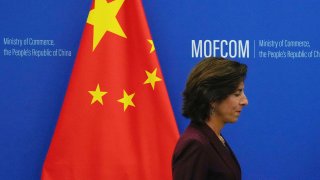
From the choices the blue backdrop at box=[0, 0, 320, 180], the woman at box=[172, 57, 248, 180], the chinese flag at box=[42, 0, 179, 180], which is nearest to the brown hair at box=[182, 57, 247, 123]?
the woman at box=[172, 57, 248, 180]

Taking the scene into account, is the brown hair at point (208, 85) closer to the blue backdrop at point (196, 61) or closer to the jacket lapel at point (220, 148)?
the jacket lapel at point (220, 148)

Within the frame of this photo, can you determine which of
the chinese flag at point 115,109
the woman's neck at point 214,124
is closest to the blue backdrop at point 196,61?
the chinese flag at point 115,109

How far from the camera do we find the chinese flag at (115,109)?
2609 mm

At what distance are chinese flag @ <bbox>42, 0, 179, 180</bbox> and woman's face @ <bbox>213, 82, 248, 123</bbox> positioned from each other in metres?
0.87

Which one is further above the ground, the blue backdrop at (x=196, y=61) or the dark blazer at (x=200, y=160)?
the blue backdrop at (x=196, y=61)

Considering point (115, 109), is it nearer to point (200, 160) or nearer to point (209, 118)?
point (209, 118)


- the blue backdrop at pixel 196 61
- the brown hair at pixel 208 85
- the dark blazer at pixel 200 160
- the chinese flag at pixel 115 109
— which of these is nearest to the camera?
the dark blazer at pixel 200 160

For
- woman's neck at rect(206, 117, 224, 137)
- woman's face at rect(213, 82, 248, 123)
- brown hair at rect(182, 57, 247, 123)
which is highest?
brown hair at rect(182, 57, 247, 123)

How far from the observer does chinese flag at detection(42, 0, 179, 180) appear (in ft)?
8.56

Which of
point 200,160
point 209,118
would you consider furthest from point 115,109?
point 200,160

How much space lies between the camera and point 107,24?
2.64m

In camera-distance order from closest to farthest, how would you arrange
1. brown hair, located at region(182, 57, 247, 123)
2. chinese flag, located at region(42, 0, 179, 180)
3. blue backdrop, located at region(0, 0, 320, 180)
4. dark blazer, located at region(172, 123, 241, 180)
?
1. dark blazer, located at region(172, 123, 241, 180)
2. brown hair, located at region(182, 57, 247, 123)
3. chinese flag, located at region(42, 0, 179, 180)
4. blue backdrop, located at region(0, 0, 320, 180)

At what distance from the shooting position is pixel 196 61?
2.88 meters

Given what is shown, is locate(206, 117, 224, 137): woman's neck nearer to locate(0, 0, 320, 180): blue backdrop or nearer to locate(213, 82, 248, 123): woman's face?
locate(213, 82, 248, 123): woman's face
